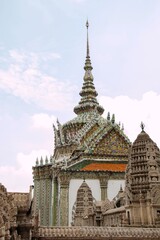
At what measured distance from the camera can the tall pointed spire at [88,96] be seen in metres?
35.4

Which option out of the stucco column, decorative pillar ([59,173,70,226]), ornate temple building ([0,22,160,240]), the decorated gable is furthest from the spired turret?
the decorated gable

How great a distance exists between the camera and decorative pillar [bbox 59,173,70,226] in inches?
979

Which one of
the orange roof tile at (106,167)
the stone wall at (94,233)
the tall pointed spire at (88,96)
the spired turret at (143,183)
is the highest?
the tall pointed spire at (88,96)

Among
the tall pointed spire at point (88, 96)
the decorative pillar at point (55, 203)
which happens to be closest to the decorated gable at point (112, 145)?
the decorative pillar at point (55, 203)

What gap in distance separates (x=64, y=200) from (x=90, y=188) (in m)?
2.13

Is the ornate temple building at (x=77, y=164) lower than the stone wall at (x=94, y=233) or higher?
higher

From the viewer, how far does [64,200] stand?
25250 millimetres

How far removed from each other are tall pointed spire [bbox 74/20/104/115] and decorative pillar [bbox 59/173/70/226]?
11.0m

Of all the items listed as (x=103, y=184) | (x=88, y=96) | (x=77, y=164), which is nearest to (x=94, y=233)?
(x=103, y=184)

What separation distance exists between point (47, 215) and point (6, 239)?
18.0 metres

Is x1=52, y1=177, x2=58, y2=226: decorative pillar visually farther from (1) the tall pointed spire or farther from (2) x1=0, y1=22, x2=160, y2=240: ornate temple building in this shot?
(1) the tall pointed spire

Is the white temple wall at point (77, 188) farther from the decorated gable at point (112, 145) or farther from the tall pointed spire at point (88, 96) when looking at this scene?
the tall pointed spire at point (88, 96)

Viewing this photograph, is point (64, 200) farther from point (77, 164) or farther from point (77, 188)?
point (77, 164)

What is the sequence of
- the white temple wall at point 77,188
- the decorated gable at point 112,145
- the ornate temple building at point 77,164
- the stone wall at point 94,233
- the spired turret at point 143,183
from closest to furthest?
the stone wall at point 94,233
the spired turret at point 143,183
the white temple wall at point 77,188
the ornate temple building at point 77,164
the decorated gable at point 112,145
